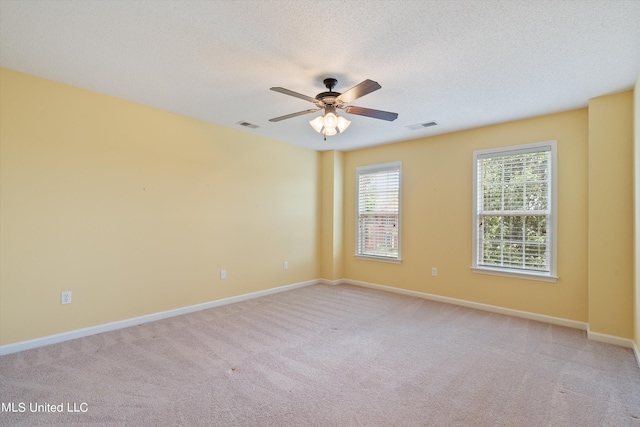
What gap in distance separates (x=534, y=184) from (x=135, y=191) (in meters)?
4.87

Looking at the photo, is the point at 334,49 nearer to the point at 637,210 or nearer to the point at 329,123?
the point at 329,123

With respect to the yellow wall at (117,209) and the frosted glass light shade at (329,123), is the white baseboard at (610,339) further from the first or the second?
the yellow wall at (117,209)

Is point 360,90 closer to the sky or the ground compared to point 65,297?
closer to the sky

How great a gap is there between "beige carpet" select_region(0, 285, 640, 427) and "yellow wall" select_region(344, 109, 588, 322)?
453mm

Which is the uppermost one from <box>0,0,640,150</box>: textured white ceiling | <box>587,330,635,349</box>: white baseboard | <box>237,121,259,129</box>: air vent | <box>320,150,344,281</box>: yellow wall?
<box>0,0,640,150</box>: textured white ceiling

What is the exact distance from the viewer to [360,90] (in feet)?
8.13

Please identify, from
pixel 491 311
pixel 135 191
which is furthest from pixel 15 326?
pixel 491 311

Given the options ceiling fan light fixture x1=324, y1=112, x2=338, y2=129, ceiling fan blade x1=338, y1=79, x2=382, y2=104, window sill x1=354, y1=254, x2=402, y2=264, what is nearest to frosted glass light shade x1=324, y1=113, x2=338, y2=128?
ceiling fan light fixture x1=324, y1=112, x2=338, y2=129

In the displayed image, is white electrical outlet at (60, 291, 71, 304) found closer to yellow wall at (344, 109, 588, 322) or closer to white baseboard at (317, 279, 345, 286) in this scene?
white baseboard at (317, 279, 345, 286)

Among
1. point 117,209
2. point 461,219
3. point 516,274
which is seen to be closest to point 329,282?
point 461,219

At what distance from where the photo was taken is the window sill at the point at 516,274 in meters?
3.78

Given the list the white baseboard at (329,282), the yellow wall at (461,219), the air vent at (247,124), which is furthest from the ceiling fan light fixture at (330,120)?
the white baseboard at (329,282)

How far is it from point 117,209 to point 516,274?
4.90 m

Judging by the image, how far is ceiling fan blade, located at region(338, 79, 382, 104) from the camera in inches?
91.0
